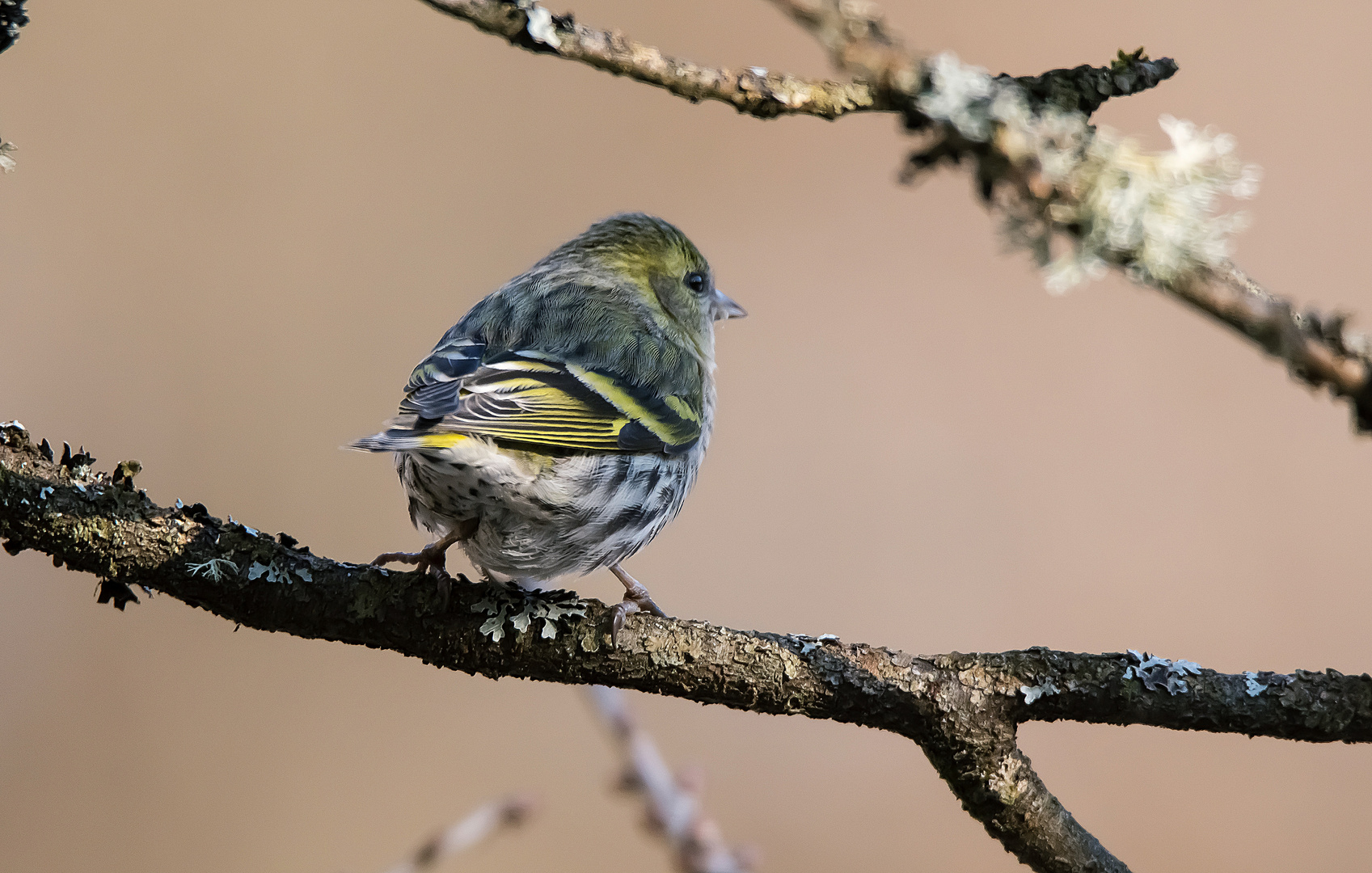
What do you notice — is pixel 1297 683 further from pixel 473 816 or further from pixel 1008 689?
pixel 473 816

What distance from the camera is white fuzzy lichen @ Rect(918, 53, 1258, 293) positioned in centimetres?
56

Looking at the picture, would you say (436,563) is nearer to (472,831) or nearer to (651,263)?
(472,831)

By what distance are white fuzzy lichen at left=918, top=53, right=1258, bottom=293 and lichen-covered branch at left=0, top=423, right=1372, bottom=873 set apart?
0.81 m

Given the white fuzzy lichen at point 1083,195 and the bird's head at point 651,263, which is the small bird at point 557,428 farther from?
the white fuzzy lichen at point 1083,195

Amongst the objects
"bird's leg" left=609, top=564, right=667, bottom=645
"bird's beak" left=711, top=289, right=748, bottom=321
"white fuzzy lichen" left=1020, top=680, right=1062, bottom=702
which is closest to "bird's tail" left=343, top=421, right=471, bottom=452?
"bird's leg" left=609, top=564, right=667, bottom=645

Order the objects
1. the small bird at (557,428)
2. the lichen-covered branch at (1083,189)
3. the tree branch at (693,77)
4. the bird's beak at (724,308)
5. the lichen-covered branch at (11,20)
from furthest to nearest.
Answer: the bird's beak at (724,308), the small bird at (557,428), the lichen-covered branch at (11,20), the tree branch at (693,77), the lichen-covered branch at (1083,189)

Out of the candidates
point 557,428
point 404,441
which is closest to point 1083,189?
point 404,441

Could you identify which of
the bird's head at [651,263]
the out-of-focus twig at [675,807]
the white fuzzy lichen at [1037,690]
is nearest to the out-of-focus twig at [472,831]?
the out-of-focus twig at [675,807]

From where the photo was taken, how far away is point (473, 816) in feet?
4.39

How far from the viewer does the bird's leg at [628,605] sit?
1.42 metres

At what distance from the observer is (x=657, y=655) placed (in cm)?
141

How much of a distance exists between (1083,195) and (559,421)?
1307 mm

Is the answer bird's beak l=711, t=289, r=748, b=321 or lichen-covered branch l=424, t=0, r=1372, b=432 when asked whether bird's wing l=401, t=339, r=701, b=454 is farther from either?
lichen-covered branch l=424, t=0, r=1372, b=432

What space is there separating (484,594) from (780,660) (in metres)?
0.42
